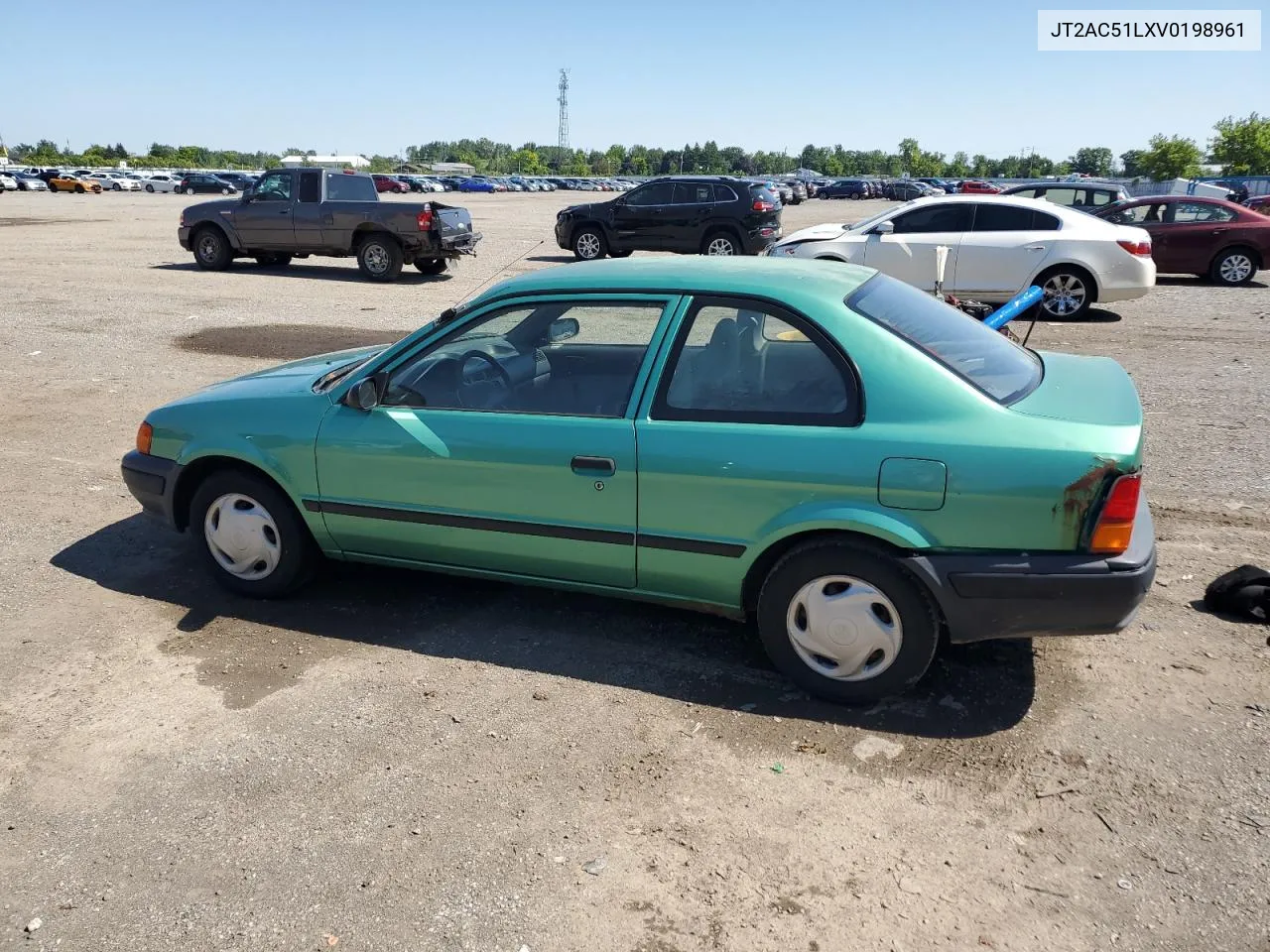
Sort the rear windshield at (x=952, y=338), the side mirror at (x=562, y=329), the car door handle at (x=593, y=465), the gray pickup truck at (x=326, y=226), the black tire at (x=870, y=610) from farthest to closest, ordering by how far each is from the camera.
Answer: the gray pickup truck at (x=326, y=226), the side mirror at (x=562, y=329), the car door handle at (x=593, y=465), the rear windshield at (x=952, y=338), the black tire at (x=870, y=610)

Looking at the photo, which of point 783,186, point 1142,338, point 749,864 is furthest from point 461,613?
point 783,186

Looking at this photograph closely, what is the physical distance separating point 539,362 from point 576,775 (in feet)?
6.02

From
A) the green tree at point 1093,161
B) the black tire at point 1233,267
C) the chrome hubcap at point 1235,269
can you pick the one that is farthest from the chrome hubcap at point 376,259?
the green tree at point 1093,161

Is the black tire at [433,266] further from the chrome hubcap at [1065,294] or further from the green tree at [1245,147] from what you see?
the green tree at [1245,147]

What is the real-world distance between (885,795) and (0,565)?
455cm

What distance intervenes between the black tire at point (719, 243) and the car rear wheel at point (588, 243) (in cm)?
210

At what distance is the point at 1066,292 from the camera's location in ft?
40.0

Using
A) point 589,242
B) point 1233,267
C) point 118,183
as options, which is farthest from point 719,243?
point 118,183

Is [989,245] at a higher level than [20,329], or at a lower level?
higher

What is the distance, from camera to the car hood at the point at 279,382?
4.48 meters

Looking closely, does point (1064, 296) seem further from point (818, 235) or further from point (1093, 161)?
point (1093, 161)

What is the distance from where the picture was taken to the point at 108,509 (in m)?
5.77

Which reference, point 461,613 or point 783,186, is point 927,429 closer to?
point 461,613

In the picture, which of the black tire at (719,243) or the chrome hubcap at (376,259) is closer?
the chrome hubcap at (376,259)
